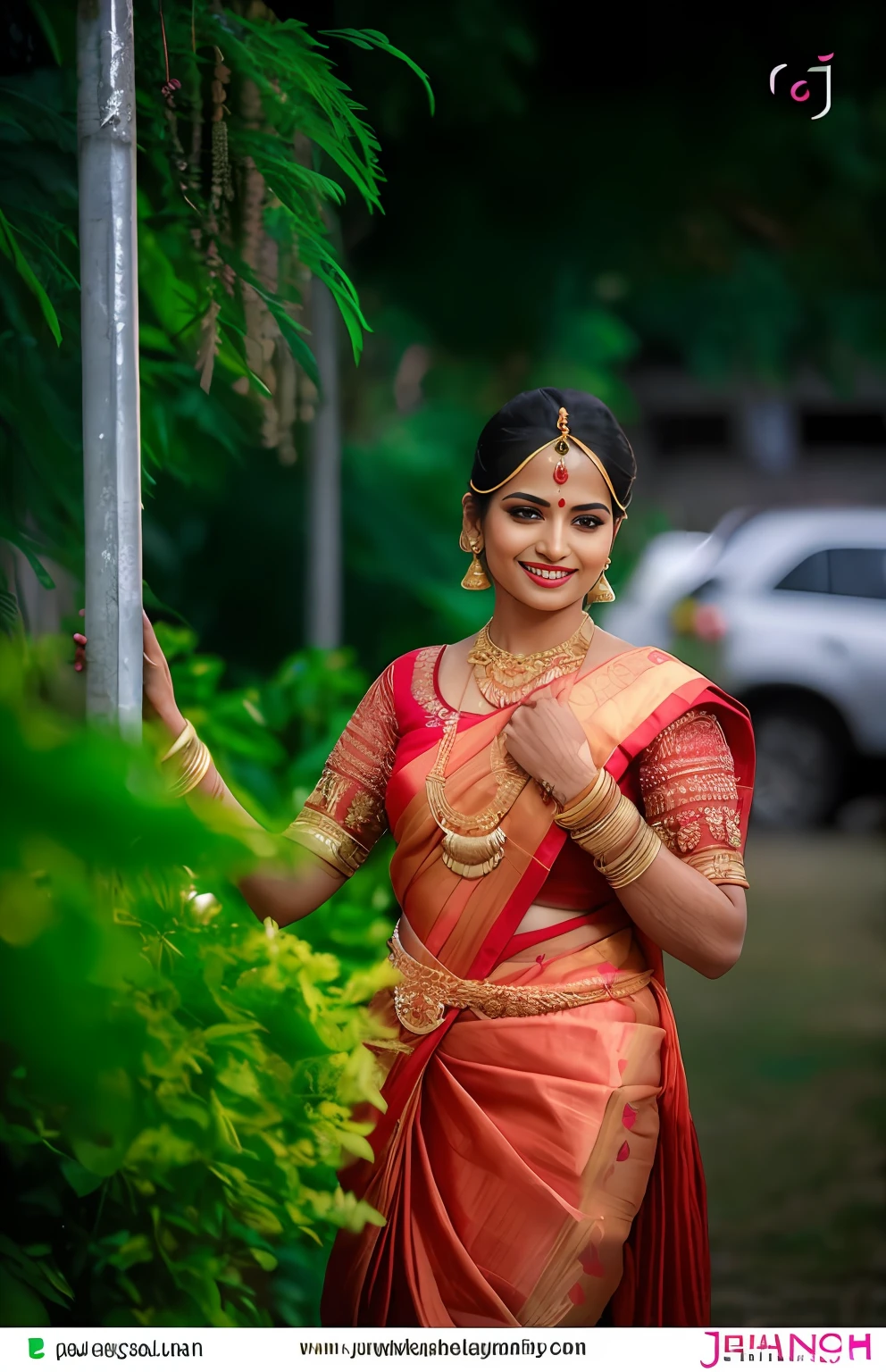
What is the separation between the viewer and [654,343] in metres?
11.4

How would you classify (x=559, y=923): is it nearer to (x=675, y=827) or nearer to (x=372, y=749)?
(x=675, y=827)

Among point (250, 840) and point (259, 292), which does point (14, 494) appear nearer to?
point (259, 292)

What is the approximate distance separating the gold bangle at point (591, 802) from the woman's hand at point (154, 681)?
1.57ft

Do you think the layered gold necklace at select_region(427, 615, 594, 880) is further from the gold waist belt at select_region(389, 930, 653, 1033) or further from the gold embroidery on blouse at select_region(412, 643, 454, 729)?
the gold waist belt at select_region(389, 930, 653, 1033)

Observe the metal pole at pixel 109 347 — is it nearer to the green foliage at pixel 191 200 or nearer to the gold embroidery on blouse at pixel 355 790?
the green foliage at pixel 191 200

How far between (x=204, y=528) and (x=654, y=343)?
7.66 meters

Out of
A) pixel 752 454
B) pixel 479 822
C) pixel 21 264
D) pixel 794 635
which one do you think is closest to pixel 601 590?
pixel 479 822

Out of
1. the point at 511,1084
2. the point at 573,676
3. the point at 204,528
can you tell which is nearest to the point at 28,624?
the point at 573,676

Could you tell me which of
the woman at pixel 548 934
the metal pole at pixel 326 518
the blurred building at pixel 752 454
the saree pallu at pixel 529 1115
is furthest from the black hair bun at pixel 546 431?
the blurred building at pixel 752 454

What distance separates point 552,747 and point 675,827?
0.58 ft

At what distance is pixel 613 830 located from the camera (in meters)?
1.69

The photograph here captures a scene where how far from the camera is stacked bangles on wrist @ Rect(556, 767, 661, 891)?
169 cm

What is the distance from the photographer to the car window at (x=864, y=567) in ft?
26.8
